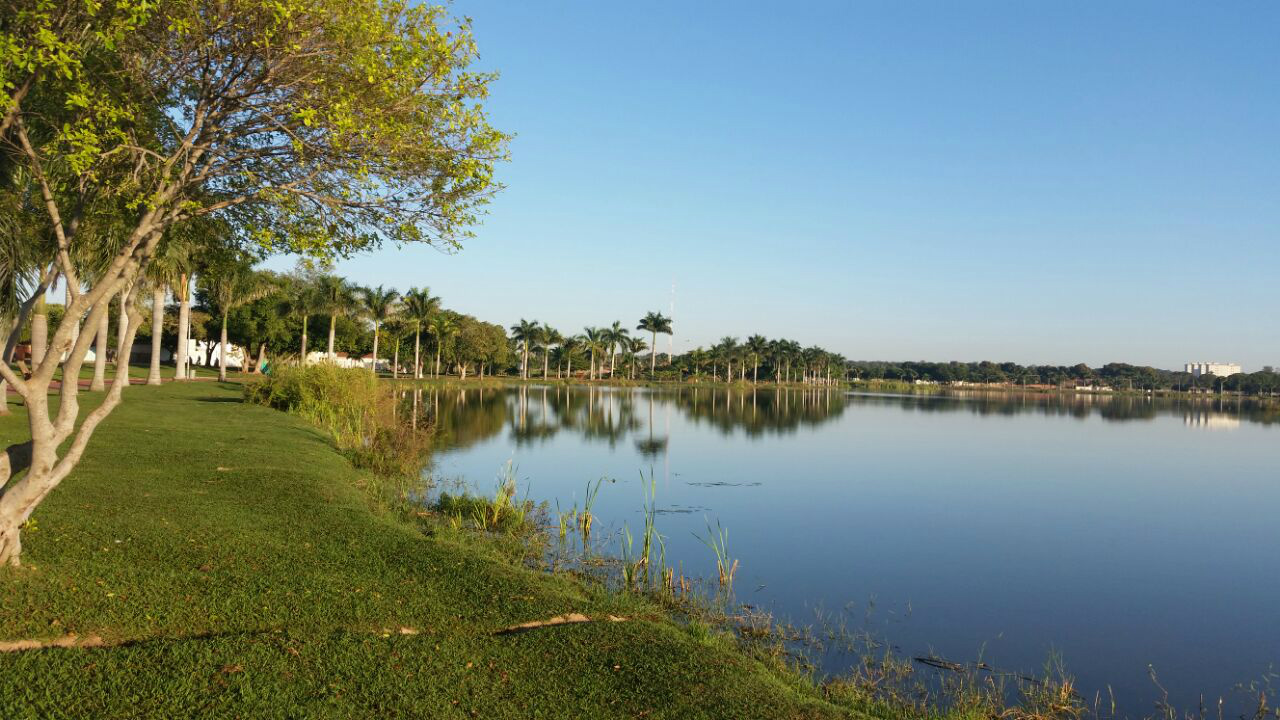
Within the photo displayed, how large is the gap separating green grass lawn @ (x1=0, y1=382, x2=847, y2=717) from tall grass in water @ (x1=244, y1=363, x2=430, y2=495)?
39.7 ft

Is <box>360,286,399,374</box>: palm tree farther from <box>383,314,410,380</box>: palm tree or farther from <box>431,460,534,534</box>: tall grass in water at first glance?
<box>431,460,534,534</box>: tall grass in water

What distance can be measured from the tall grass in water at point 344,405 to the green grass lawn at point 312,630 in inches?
476

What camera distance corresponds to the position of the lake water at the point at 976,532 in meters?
11.9

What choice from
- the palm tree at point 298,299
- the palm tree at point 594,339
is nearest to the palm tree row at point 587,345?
the palm tree at point 594,339

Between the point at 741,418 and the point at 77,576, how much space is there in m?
52.5

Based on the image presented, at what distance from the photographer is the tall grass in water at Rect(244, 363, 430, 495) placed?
24.7 m

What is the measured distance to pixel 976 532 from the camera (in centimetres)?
1997

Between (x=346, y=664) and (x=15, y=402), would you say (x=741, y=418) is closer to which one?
(x=15, y=402)

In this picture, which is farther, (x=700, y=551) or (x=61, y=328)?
(x=700, y=551)

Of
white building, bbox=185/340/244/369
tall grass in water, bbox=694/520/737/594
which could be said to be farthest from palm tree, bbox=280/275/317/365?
tall grass in water, bbox=694/520/737/594

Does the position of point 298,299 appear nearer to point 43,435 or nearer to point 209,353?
point 209,353

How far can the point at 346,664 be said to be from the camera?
6504 millimetres

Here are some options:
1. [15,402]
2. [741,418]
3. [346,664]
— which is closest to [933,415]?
[741,418]

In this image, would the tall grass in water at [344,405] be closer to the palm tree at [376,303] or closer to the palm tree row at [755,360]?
the palm tree at [376,303]
